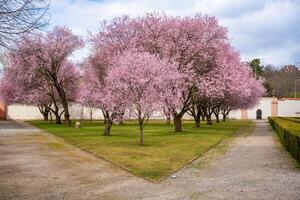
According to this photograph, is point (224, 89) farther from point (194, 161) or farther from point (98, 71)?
point (194, 161)

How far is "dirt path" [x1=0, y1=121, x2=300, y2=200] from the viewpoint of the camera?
9648 mm

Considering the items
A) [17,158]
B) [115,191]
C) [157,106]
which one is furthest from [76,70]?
[115,191]

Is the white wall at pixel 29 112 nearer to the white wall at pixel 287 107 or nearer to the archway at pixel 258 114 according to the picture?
the archway at pixel 258 114

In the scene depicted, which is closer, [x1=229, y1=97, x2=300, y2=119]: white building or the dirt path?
the dirt path

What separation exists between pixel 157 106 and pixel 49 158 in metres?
7.51

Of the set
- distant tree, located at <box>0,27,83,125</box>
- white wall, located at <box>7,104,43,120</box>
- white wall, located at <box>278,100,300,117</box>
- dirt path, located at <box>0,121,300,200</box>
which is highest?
distant tree, located at <box>0,27,83,125</box>

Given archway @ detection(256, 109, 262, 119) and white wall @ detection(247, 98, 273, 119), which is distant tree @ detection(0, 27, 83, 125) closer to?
white wall @ detection(247, 98, 273, 119)

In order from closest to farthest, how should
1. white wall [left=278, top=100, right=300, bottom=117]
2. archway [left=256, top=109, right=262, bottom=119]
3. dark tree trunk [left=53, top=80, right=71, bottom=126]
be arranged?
dark tree trunk [left=53, top=80, right=71, bottom=126] < white wall [left=278, top=100, right=300, bottom=117] < archway [left=256, top=109, right=262, bottom=119]

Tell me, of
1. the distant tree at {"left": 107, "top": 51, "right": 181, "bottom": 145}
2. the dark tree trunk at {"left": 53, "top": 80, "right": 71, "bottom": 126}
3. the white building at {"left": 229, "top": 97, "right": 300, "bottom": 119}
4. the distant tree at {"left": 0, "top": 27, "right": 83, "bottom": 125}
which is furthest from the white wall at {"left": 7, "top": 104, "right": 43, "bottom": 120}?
the distant tree at {"left": 107, "top": 51, "right": 181, "bottom": 145}

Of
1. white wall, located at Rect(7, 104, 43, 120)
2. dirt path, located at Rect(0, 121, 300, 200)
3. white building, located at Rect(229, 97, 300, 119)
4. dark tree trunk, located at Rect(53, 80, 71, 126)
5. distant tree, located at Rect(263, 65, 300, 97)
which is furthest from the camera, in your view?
distant tree, located at Rect(263, 65, 300, 97)

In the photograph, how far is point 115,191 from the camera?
990 cm

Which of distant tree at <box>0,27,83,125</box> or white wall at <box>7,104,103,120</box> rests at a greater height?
distant tree at <box>0,27,83,125</box>

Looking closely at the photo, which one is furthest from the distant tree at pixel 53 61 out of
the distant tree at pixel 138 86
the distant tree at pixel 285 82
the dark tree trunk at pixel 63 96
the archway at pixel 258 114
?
the distant tree at pixel 285 82

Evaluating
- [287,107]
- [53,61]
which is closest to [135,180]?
[53,61]
